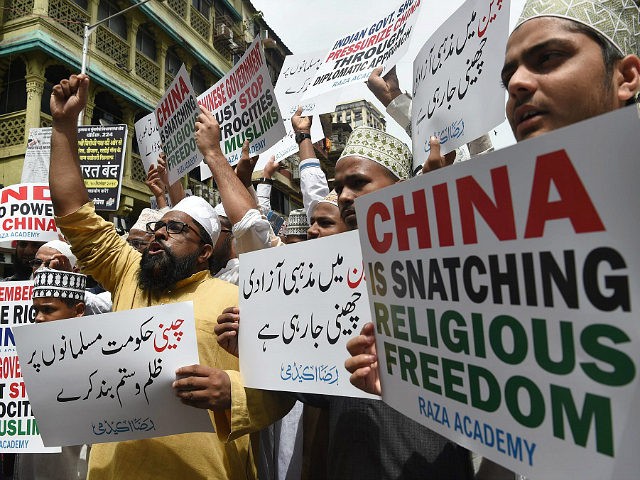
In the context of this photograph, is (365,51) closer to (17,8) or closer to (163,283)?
(163,283)

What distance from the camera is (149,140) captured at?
5.06m

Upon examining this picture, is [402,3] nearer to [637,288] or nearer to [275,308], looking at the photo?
[275,308]

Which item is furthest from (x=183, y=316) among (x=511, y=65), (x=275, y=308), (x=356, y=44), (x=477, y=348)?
(x=356, y=44)

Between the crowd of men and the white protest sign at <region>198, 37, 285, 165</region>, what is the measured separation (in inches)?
9.4

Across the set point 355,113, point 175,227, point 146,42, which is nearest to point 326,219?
point 175,227

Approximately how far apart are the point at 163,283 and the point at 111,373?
0.61 metres

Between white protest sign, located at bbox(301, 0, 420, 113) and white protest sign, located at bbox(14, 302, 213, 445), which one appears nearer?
white protest sign, located at bbox(14, 302, 213, 445)

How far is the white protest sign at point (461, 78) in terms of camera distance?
2.05 m

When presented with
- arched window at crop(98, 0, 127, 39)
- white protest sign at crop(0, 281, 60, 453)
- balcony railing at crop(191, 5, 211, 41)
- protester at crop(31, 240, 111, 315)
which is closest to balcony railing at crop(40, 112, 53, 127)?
arched window at crop(98, 0, 127, 39)

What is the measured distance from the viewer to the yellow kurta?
1956mm

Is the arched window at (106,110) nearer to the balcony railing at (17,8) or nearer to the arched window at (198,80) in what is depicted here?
the balcony railing at (17,8)

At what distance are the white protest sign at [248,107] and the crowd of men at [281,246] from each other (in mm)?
238

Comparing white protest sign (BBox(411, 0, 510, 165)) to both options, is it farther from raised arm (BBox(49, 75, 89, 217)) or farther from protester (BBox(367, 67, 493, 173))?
raised arm (BBox(49, 75, 89, 217))

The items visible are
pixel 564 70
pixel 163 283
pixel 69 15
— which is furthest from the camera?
pixel 69 15
